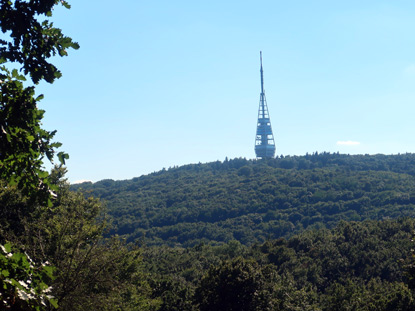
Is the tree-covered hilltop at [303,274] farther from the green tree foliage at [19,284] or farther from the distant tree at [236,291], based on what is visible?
the green tree foliage at [19,284]

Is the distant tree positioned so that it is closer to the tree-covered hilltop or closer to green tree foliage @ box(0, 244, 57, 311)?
the tree-covered hilltop

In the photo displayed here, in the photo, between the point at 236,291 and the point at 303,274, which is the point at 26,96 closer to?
the point at 236,291

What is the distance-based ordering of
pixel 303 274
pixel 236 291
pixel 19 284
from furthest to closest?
pixel 303 274
pixel 236 291
pixel 19 284

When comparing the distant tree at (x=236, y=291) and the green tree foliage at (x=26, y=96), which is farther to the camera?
the distant tree at (x=236, y=291)

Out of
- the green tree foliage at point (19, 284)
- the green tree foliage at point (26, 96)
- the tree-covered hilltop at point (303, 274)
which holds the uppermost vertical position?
the green tree foliage at point (26, 96)

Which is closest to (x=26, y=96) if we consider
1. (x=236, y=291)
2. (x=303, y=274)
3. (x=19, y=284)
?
(x=19, y=284)

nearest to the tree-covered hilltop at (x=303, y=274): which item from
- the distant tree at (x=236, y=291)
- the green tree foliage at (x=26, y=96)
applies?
the distant tree at (x=236, y=291)

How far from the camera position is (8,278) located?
7.07 metres

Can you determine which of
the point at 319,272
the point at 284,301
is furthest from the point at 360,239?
the point at 284,301

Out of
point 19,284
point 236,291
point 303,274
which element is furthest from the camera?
point 303,274

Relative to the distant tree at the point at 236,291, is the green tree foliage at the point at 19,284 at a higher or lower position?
higher

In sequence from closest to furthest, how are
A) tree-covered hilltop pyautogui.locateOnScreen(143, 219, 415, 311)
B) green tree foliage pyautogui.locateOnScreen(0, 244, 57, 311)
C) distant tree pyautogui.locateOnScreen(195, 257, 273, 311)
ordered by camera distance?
green tree foliage pyautogui.locateOnScreen(0, 244, 57, 311) → distant tree pyautogui.locateOnScreen(195, 257, 273, 311) → tree-covered hilltop pyautogui.locateOnScreen(143, 219, 415, 311)

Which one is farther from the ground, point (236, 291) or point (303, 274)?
point (236, 291)

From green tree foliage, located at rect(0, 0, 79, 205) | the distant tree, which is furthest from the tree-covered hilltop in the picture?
green tree foliage, located at rect(0, 0, 79, 205)
